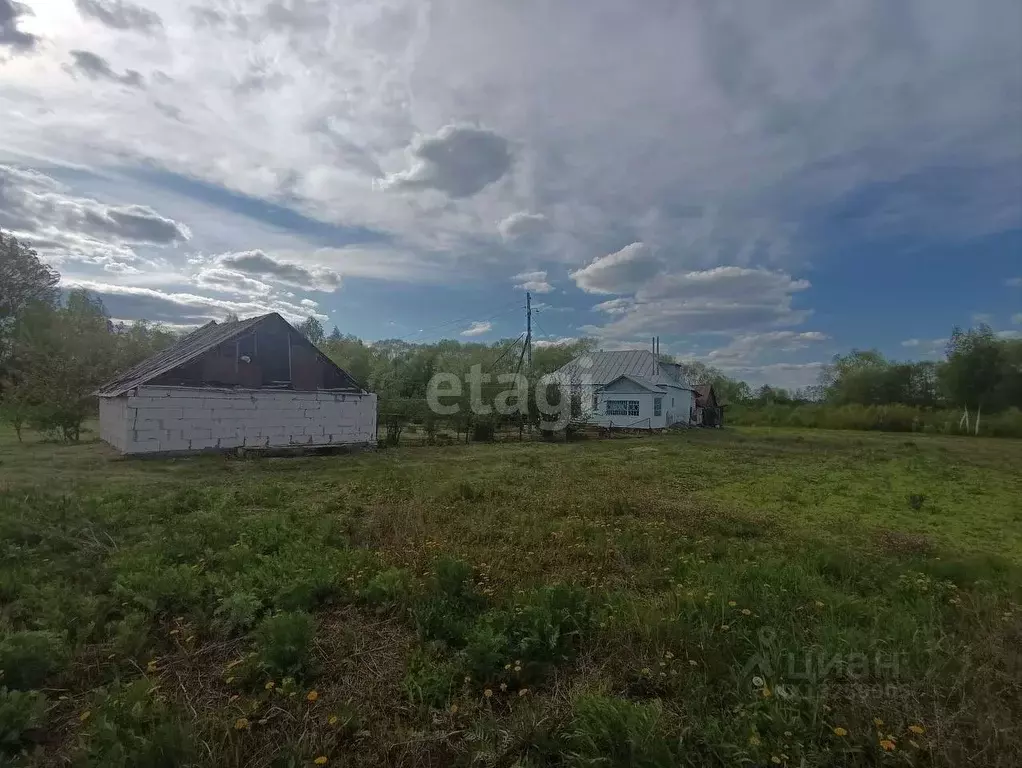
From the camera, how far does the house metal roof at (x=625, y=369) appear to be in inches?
1396

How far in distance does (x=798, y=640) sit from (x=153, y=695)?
4.34 metres

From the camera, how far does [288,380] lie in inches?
718

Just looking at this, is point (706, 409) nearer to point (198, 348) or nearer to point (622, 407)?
point (622, 407)

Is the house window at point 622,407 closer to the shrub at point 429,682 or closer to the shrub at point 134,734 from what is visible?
the shrub at point 429,682

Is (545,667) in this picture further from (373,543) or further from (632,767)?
(373,543)

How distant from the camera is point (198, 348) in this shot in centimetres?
1742

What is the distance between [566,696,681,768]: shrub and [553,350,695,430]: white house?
24.9 metres

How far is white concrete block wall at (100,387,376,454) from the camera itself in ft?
49.2

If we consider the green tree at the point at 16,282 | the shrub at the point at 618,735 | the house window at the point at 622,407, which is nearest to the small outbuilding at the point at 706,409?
the house window at the point at 622,407

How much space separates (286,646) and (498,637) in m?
1.45

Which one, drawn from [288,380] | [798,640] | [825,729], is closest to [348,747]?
[825,729]

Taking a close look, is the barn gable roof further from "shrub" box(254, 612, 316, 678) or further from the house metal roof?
the house metal roof

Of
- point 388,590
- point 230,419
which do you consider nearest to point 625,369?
point 230,419

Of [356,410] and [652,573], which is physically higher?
[356,410]
